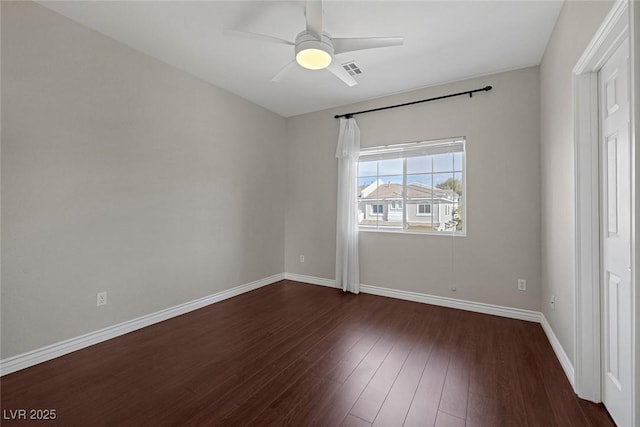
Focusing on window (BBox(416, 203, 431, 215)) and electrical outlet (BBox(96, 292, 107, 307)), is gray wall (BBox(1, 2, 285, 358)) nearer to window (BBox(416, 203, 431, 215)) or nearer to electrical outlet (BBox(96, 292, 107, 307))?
electrical outlet (BBox(96, 292, 107, 307))

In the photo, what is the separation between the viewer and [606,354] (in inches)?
64.5

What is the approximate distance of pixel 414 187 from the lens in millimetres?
3654

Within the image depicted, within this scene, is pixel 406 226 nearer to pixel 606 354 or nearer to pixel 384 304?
pixel 384 304

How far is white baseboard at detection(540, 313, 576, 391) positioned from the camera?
6.10 feet

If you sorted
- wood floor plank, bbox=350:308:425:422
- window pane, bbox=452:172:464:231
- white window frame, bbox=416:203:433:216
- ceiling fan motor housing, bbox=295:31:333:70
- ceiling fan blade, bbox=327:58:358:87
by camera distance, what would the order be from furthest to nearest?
white window frame, bbox=416:203:433:216 < window pane, bbox=452:172:464:231 < ceiling fan blade, bbox=327:58:358:87 < ceiling fan motor housing, bbox=295:31:333:70 < wood floor plank, bbox=350:308:425:422

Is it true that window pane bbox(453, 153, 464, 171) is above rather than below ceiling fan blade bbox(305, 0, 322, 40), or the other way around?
below

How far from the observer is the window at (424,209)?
355 centimetres

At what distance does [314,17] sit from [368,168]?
240cm

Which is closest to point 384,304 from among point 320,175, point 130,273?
point 320,175

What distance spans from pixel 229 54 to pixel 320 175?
2110 mm

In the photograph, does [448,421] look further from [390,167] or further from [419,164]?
[390,167]

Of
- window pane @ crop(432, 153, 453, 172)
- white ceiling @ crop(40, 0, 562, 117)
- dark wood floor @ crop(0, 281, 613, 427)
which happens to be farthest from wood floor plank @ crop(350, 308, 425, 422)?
white ceiling @ crop(40, 0, 562, 117)

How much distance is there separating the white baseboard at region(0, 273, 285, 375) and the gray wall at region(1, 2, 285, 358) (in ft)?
0.20

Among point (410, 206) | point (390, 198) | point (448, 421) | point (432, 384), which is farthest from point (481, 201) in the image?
point (448, 421)
